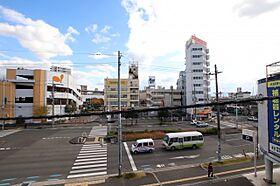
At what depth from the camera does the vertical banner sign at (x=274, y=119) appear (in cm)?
930

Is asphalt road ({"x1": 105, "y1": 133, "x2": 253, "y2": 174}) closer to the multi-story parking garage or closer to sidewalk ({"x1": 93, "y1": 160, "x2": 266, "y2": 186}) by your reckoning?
sidewalk ({"x1": 93, "y1": 160, "x2": 266, "y2": 186})

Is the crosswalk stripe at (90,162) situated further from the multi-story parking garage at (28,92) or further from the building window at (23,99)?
the building window at (23,99)

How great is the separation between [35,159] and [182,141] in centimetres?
1452

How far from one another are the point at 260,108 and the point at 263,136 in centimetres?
161

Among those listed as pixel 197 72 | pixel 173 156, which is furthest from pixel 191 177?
pixel 197 72

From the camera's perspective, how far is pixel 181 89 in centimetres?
7175

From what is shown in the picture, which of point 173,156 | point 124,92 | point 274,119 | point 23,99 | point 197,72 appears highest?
point 197,72

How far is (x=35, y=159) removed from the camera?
59.4 feet

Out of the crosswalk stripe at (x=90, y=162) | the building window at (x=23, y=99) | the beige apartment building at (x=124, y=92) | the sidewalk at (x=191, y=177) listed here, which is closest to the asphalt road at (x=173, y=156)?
the crosswalk stripe at (x=90, y=162)

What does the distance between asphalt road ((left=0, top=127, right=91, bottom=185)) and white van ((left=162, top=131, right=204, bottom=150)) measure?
9535 millimetres

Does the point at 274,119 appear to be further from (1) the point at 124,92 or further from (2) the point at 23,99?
(1) the point at 124,92

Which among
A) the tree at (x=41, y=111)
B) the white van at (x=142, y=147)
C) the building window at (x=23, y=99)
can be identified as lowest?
the white van at (x=142, y=147)

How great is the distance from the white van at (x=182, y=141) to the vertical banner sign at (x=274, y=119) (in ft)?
35.7

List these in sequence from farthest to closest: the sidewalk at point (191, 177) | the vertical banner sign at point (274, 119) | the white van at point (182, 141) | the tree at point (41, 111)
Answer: the tree at point (41, 111), the white van at point (182, 141), the sidewalk at point (191, 177), the vertical banner sign at point (274, 119)
